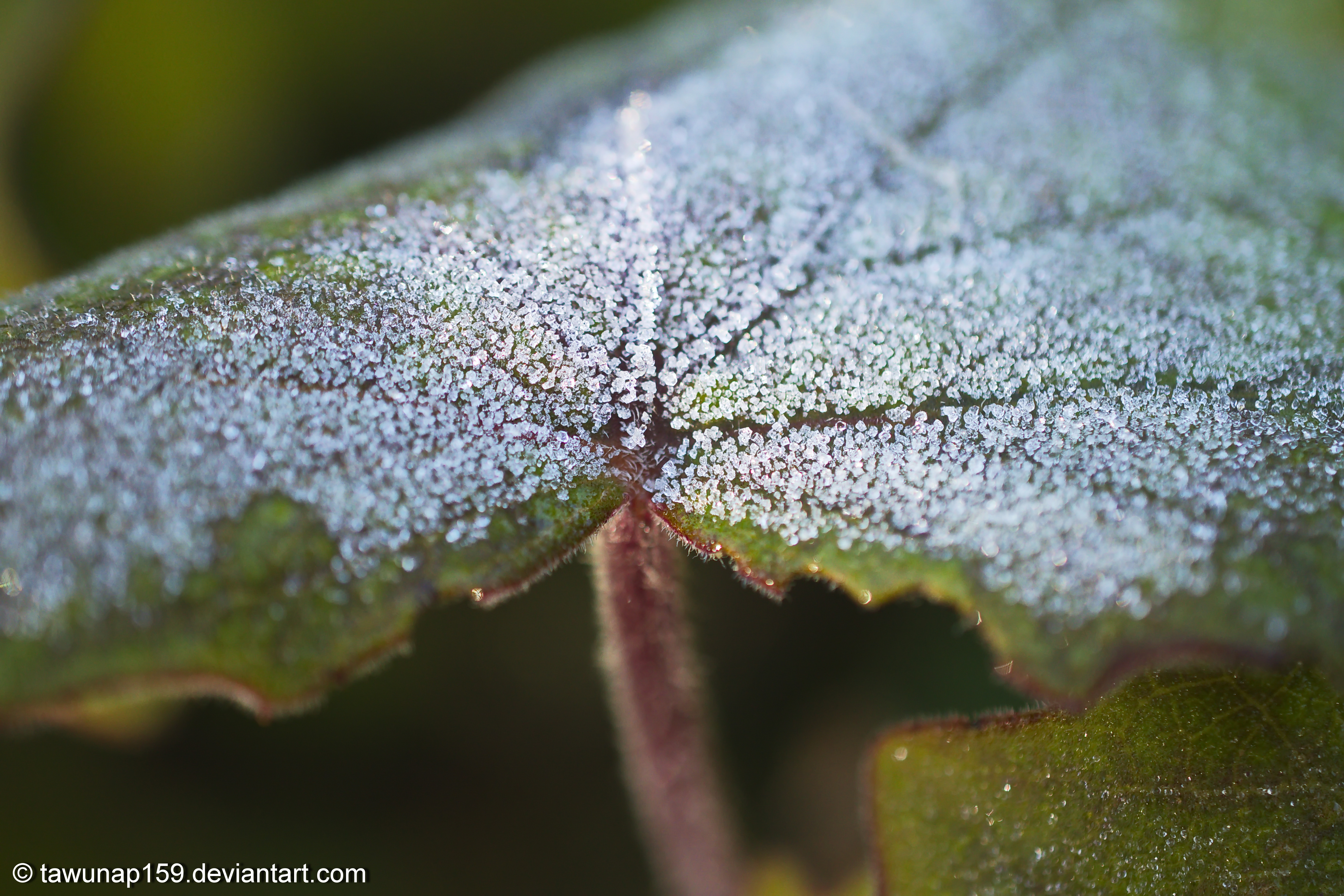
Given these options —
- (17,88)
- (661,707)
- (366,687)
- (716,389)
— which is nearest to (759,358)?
(716,389)

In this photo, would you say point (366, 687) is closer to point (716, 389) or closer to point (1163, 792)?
point (716, 389)

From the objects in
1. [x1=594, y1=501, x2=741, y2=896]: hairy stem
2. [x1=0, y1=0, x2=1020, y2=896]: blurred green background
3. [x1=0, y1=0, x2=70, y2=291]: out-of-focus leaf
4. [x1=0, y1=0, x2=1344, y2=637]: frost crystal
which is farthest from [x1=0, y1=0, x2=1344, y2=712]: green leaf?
[x1=0, y1=0, x2=70, y2=291]: out-of-focus leaf

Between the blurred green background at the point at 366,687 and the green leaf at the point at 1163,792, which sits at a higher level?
the blurred green background at the point at 366,687

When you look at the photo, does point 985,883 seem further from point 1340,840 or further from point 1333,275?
point 1333,275

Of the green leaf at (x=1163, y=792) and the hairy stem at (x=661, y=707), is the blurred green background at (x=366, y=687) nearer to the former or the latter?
the hairy stem at (x=661, y=707)

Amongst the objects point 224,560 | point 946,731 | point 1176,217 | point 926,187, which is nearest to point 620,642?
point 946,731

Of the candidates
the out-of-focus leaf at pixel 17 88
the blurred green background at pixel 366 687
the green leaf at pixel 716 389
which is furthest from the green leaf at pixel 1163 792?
the out-of-focus leaf at pixel 17 88
